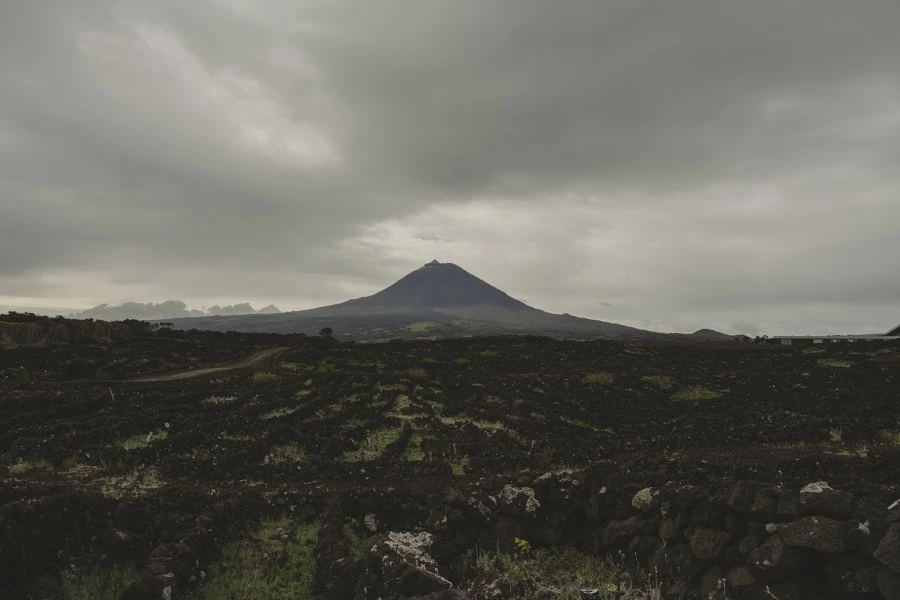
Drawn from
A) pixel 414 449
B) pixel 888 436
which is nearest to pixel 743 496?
pixel 414 449

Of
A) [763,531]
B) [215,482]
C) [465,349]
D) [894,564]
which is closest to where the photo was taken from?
[894,564]

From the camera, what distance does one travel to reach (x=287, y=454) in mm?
18000

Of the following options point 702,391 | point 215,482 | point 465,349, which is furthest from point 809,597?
point 465,349

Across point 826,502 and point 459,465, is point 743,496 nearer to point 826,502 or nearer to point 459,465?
point 826,502

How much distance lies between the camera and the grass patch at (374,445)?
17953mm

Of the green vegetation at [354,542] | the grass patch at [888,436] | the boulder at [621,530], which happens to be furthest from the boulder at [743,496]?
the grass patch at [888,436]

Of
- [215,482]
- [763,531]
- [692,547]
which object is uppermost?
[763,531]

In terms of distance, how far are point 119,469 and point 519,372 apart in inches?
1243

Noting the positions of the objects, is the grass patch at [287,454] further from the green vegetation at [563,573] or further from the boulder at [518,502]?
the green vegetation at [563,573]

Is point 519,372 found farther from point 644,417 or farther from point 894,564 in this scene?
point 894,564

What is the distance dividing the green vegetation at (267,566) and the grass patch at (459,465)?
595 cm

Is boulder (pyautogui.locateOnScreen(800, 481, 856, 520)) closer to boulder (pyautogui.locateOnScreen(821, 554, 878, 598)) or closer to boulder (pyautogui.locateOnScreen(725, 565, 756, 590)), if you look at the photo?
boulder (pyautogui.locateOnScreen(821, 554, 878, 598))

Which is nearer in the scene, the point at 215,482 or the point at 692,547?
the point at 692,547

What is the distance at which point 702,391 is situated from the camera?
29734 millimetres
